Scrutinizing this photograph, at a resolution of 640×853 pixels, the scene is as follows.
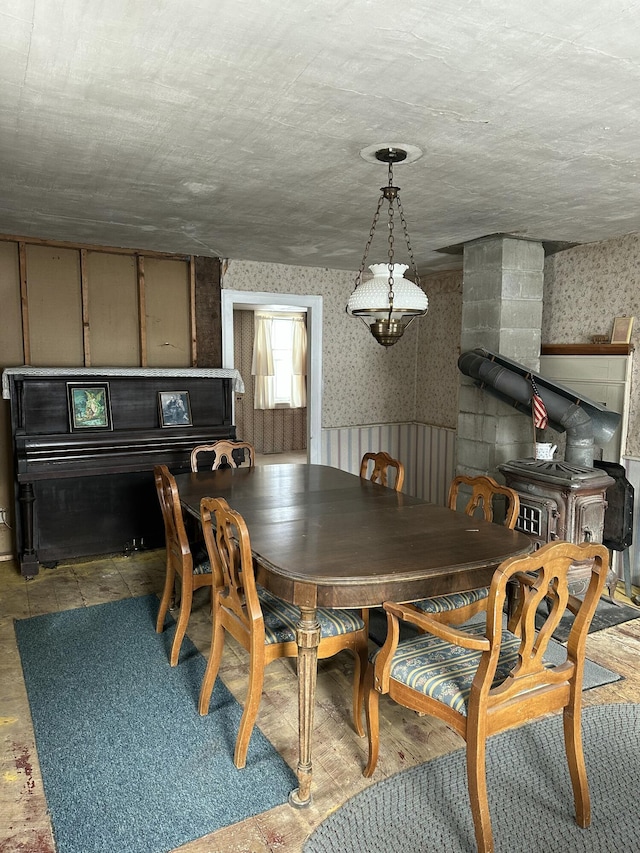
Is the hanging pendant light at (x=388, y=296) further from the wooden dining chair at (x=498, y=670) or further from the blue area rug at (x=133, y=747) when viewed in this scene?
the blue area rug at (x=133, y=747)

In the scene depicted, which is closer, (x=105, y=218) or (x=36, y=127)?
(x=36, y=127)

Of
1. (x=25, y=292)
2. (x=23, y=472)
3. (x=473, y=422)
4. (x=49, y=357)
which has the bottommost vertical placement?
(x=23, y=472)

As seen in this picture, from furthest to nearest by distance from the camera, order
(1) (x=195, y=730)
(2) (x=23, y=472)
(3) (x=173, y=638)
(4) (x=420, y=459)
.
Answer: (4) (x=420, y=459) < (2) (x=23, y=472) < (3) (x=173, y=638) < (1) (x=195, y=730)

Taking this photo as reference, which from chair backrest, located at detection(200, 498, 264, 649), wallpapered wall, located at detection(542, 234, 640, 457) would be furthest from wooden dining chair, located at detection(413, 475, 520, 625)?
wallpapered wall, located at detection(542, 234, 640, 457)

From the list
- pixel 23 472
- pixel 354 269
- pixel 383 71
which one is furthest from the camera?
pixel 354 269

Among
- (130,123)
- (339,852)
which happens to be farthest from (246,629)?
(130,123)

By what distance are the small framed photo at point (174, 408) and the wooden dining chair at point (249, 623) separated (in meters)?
2.32

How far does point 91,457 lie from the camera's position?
4.21 meters

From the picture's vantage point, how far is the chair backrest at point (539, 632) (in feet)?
5.55

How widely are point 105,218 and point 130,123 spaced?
1.58 m

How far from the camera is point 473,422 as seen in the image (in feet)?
14.4

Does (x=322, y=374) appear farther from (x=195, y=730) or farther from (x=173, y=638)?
(x=195, y=730)

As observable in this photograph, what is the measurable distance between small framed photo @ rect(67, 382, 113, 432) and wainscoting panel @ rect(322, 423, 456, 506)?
210 centimetres

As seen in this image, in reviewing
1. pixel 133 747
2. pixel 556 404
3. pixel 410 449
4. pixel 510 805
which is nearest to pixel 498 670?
pixel 510 805
